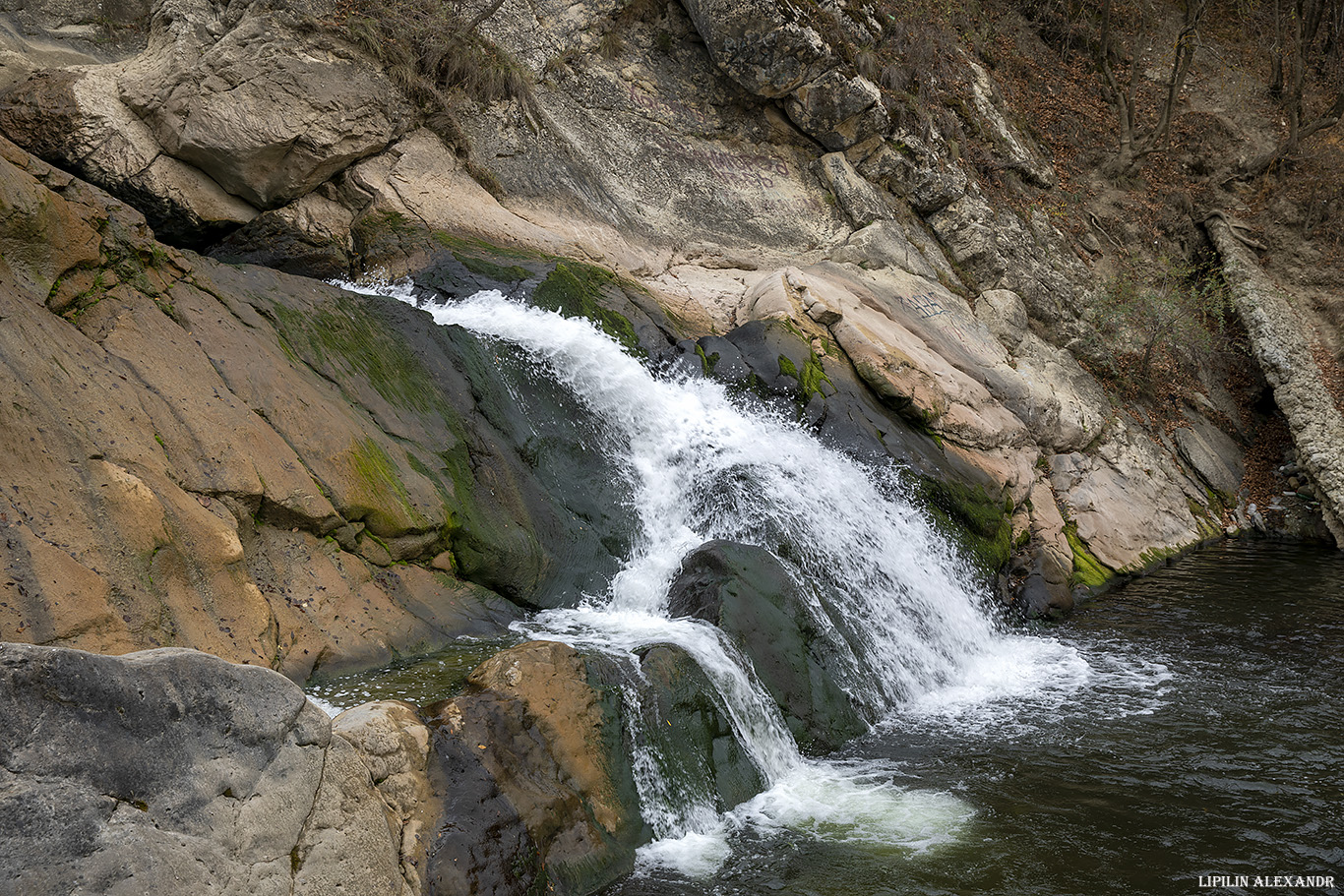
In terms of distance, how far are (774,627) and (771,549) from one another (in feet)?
4.12

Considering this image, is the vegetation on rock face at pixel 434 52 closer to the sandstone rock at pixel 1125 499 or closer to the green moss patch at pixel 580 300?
the green moss patch at pixel 580 300

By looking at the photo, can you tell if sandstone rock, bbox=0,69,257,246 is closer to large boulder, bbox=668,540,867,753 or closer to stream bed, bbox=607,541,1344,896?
large boulder, bbox=668,540,867,753

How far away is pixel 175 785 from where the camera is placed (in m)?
3.33

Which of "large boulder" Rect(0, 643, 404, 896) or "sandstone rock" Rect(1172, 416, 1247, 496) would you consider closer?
"large boulder" Rect(0, 643, 404, 896)

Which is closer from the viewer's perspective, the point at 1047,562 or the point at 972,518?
the point at 972,518

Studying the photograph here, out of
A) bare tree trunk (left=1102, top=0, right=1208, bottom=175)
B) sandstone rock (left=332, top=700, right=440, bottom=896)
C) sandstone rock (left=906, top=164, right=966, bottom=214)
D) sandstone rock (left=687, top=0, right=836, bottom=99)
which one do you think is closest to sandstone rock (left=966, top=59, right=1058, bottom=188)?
bare tree trunk (left=1102, top=0, right=1208, bottom=175)

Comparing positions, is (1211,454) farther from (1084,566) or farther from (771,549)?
(771,549)

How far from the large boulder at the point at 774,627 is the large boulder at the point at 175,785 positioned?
352 centimetres

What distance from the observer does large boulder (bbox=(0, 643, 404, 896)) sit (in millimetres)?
2928

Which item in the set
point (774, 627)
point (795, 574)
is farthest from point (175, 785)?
point (795, 574)

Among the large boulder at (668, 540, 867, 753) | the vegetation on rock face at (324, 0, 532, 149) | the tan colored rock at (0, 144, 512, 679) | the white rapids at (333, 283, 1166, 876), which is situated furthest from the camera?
the vegetation on rock face at (324, 0, 532, 149)

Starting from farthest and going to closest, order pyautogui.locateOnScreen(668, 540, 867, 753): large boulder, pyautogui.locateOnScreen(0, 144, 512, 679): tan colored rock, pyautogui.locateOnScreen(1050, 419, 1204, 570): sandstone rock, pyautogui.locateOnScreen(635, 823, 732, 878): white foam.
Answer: pyautogui.locateOnScreen(1050, 419, 1204, 570): sandstone rock → pyautogui.locateOnScreen(668, 540, 867, 753): large boulder → pyautogui.locateOnScreen(635, 823, 732, 878): white foam → pyautogui.locateOnScreen(0, 144, 512, 679): tan colored rock

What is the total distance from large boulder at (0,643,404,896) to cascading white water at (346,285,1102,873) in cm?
264

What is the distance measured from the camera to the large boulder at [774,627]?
6.96m
